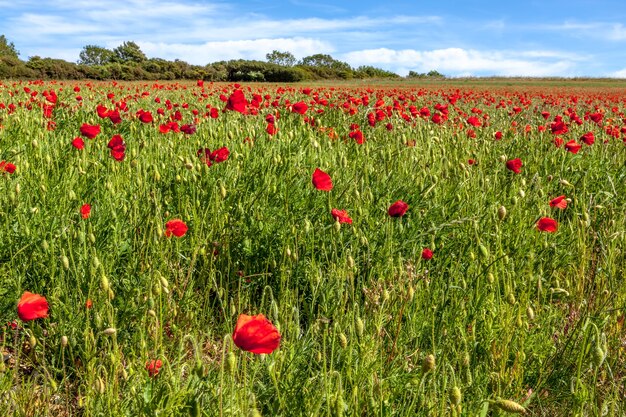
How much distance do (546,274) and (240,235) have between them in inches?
59.7

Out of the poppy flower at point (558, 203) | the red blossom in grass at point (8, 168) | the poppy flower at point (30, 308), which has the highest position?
the red blossom in grass at point (8, 168)

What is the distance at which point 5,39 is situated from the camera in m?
85.2

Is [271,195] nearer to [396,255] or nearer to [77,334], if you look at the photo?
[396,255]

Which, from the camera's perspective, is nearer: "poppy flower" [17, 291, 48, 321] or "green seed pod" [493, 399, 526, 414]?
"green seed pod" [493, 399, 526, 414]

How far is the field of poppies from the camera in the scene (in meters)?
1.66

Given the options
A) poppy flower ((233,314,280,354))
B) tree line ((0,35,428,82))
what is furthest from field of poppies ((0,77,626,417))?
tree line ((0,35,428,82))

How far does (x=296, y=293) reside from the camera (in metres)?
2.21

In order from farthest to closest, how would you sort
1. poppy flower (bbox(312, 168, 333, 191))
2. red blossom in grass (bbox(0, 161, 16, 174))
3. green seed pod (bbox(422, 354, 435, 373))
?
red blossom in grass (bbox(0, 161, 16, 174))
poppy flower (bbox(312, 168, 333, 191))
green seed pod (bbox(422, 354, 435, 373))

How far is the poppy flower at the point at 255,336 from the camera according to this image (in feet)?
4.00

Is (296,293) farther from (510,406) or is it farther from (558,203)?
(558,203)

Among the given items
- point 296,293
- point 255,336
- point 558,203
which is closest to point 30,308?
point 255,336

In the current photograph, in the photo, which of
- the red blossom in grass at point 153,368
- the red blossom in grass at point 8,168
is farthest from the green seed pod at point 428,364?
the red blossom in grass at point 8,168

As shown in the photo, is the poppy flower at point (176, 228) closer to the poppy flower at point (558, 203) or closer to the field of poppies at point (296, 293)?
the field of poppies at point (296, 293)

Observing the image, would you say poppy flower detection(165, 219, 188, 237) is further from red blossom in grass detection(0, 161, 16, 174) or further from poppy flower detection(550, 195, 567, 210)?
poppy flower detection(550, 195, 567, 210)
